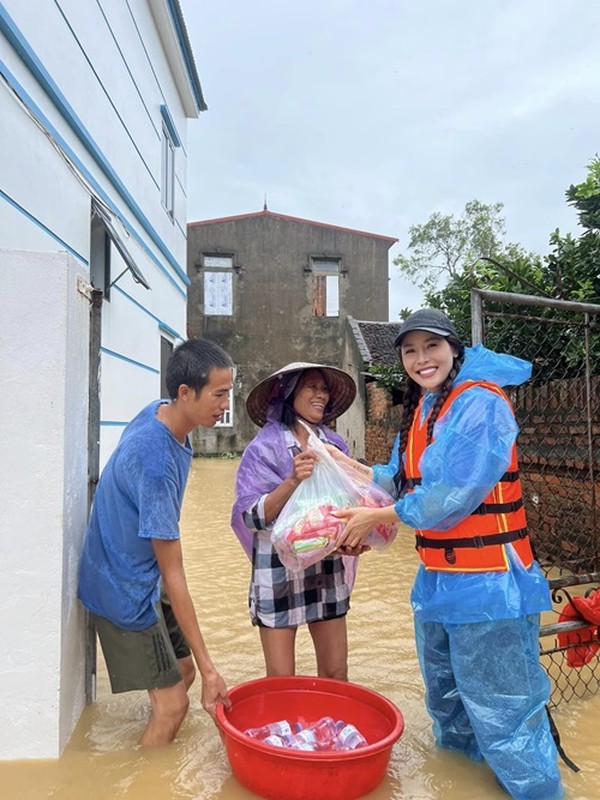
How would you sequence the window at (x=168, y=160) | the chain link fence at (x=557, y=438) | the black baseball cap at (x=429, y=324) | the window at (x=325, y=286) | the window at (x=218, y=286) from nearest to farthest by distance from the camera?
the black baseball cap at (x=429, y=324), the chain link fence at (x=557, y=438), the window at (x=168, y=160), the window at (x=218, y=286), the window at (x=325, y=286)

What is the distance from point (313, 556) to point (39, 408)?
3.93 ft

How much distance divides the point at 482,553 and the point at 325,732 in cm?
97

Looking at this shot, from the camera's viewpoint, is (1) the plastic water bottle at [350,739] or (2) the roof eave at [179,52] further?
(2) the roof eave at [179,52]

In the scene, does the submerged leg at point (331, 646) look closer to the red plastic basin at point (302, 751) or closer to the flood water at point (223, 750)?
the red plastic basin at point (302, 751)

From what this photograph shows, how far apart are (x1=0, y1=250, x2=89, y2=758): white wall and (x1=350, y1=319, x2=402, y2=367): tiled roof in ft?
38.4

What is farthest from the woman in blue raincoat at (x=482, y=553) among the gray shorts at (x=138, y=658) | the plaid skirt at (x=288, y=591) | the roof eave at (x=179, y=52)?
the roof eave at (x=179, y=52)

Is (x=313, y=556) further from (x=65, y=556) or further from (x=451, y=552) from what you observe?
(x=65, y=556)

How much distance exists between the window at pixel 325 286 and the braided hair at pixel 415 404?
18.7 meters

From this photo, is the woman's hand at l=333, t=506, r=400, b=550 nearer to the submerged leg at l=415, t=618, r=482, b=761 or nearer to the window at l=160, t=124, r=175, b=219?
the submerged leg at l=415, t=618, r=482, b=761

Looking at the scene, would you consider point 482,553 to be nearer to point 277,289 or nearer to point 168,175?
point 168,175

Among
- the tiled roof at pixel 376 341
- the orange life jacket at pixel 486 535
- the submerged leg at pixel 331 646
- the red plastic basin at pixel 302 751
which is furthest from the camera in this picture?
the tiled roof at pixel 376 341

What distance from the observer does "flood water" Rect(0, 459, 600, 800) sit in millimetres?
2367

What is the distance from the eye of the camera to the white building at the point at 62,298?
242 cm

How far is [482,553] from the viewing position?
2238 millimetres
